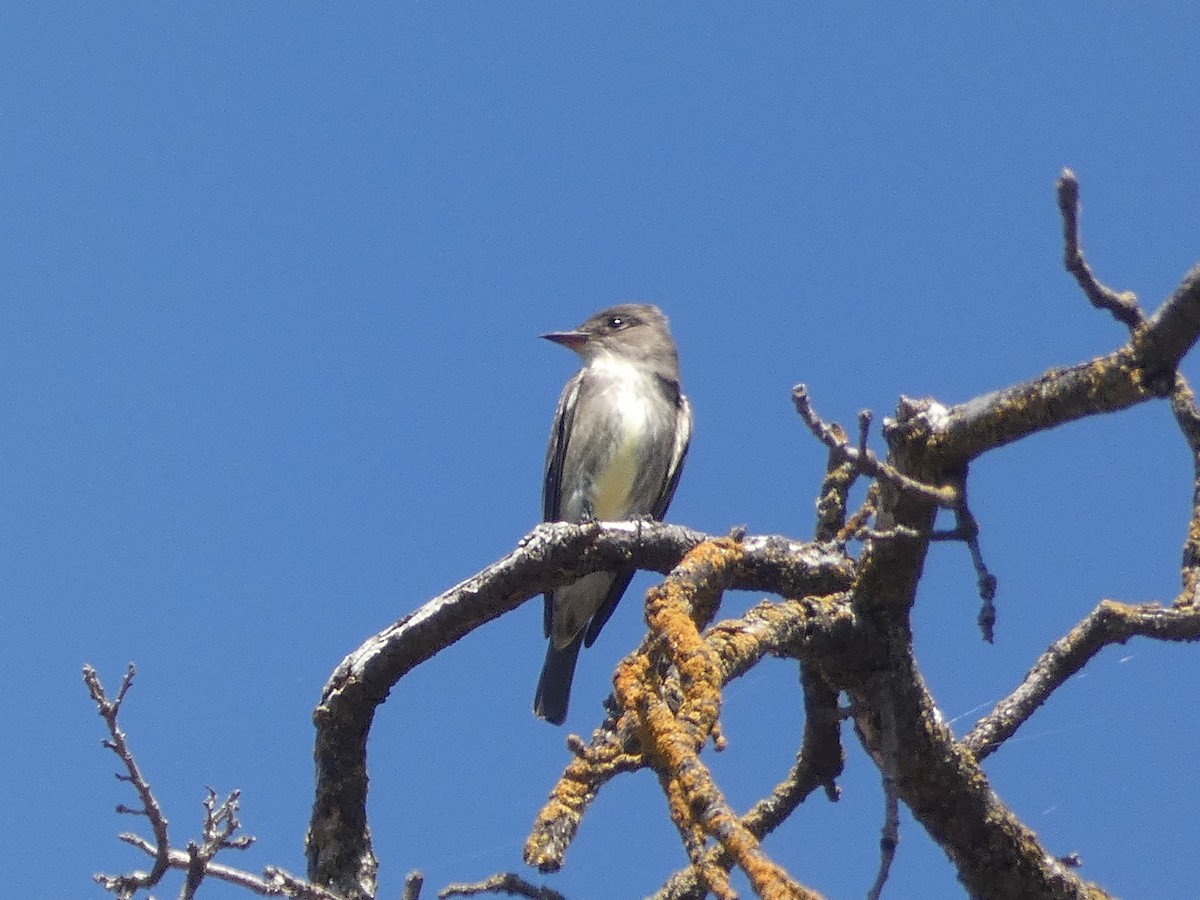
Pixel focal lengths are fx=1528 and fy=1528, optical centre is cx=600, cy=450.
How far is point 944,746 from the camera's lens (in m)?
3.34

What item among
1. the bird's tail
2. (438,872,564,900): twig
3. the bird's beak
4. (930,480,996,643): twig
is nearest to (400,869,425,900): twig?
(438,872,564,900): twig

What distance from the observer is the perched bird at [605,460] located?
8156 millimetres

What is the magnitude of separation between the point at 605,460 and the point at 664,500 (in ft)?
1.59

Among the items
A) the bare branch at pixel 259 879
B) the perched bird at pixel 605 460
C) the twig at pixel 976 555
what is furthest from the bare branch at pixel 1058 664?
the perched bird at pixel 605 460

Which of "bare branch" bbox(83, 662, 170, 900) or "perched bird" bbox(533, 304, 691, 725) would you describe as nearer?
"bare branch" bbox(83, 662, 170, 900)

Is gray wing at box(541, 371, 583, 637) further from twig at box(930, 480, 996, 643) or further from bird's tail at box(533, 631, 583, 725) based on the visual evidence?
twig at box(930, 480, 996, 643)

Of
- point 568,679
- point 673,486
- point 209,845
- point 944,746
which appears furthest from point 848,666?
point 673,486

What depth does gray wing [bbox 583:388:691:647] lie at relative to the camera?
8.06 meters

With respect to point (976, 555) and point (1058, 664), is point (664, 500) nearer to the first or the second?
point (1058, 664)

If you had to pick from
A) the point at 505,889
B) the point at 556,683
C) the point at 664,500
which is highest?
the point at 664,500

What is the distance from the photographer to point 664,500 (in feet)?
29.0

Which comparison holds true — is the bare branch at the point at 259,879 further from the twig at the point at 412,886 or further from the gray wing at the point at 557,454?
the gray wing at the point at 557,454

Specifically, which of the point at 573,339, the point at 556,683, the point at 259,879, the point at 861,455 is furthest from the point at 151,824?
the point at 573,339

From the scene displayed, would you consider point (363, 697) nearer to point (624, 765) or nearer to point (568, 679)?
point (624, 765)
